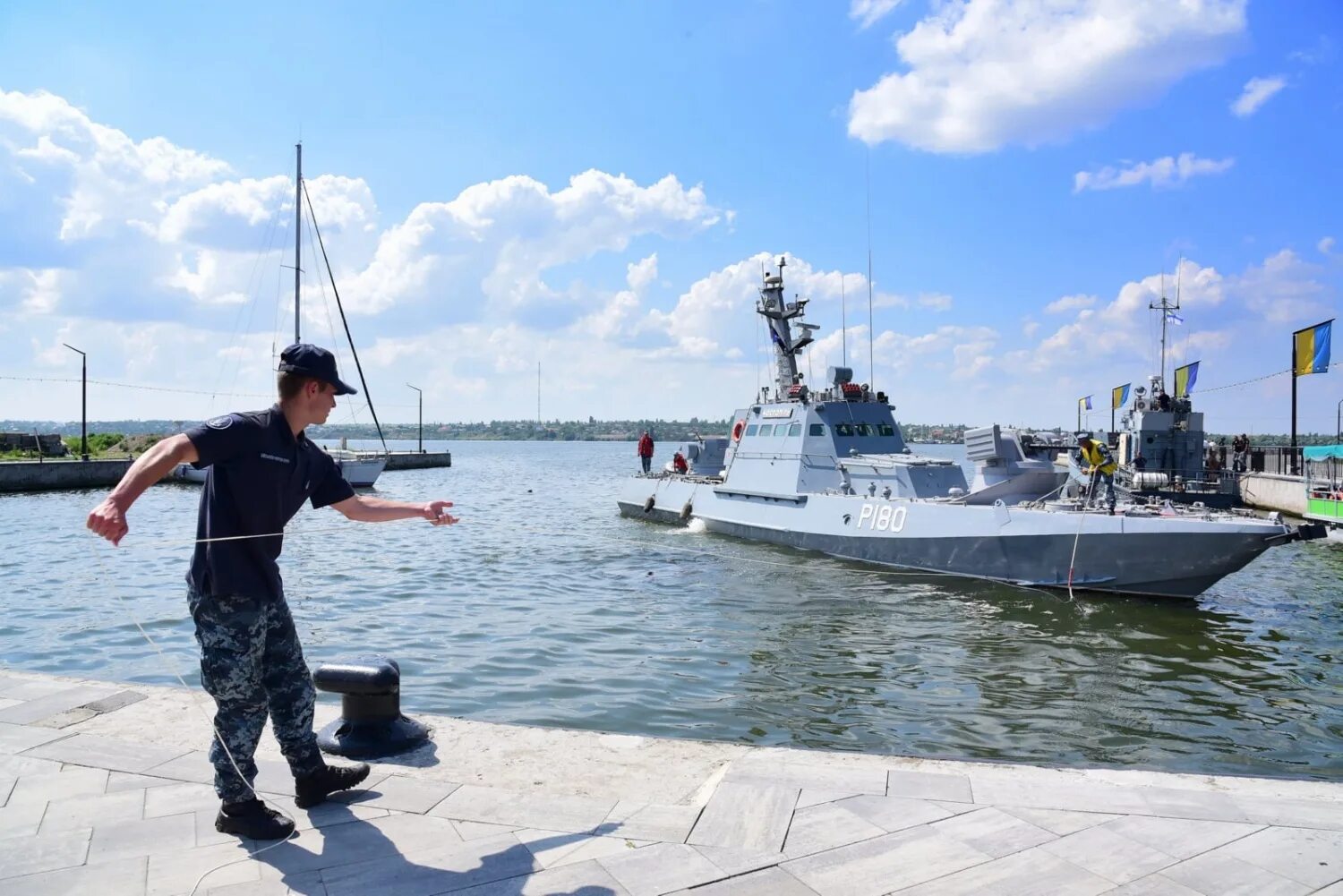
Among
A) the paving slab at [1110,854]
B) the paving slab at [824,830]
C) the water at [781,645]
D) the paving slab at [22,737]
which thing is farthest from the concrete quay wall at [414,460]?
the paving slab at [1110,854]

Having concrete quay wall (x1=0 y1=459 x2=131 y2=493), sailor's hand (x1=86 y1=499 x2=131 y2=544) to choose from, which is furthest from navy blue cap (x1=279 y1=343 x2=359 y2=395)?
concrete quay wall (x1=0 y1=459 x2=131 y2=493)

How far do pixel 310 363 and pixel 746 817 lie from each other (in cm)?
286

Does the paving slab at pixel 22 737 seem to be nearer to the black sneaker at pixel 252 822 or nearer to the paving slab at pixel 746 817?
the black sneaker at pixel 252 822

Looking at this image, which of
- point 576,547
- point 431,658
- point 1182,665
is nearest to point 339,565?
point 576,547

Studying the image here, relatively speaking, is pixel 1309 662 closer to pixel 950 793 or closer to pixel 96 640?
pixel 950 793

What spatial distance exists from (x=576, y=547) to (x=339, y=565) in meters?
5.61

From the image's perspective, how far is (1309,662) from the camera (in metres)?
10.8

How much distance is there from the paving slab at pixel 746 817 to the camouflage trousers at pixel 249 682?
1.85 meters

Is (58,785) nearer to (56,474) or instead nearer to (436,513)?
(436,513)

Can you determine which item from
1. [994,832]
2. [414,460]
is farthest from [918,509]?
[414,460]

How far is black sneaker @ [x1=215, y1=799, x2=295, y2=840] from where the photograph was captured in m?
3.62

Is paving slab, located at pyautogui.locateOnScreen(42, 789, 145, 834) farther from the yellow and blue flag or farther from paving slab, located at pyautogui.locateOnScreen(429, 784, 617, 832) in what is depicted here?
the yellow and blue flag

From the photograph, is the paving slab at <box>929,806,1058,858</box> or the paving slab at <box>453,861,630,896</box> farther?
the paving slab at <box>929,806,1058,858</box>

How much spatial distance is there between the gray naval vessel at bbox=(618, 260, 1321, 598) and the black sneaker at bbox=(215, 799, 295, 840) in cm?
1373
